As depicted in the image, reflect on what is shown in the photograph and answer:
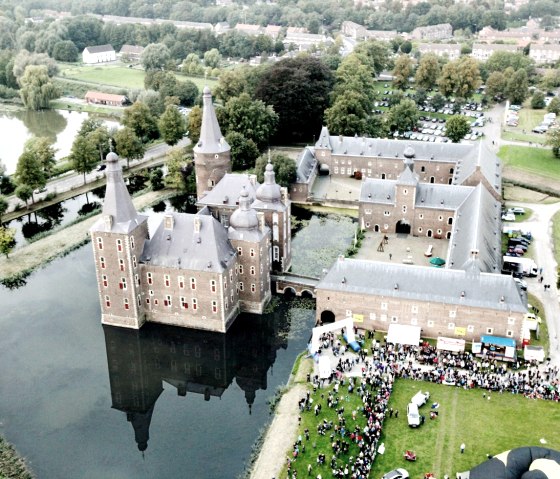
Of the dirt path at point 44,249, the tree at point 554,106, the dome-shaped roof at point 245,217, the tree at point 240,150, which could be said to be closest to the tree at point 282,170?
the tree at point 240,150

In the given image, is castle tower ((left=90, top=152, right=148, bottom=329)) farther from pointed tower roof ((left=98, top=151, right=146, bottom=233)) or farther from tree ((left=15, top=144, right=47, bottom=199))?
tree ((left=15, top=144, right=47, bottom=199))

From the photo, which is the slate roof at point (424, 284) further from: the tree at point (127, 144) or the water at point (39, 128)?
the water at point (39, 128)

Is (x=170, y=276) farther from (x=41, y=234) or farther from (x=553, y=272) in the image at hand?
(x=553, y=272)

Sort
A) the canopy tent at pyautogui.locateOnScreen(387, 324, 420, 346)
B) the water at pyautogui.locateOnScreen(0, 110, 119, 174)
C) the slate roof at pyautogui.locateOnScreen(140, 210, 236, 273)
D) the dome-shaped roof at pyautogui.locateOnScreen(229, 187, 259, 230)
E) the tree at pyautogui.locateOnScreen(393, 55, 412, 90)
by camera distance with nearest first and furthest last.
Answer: the canopy tent at pyautogui.locateOnScreen(387, 324, 420, 346)
the slate roof at pyautogui.locateOnScreen(140, 210, 236, 273)
the dome-shaped roof at pyautogui.locateOnScreen(229, 187, 259, 230)
the water at pyautogui.locateOnScreen(0, 110, 119, 174)
the tree at pyautogui.locateOnScreen(393, 55, 412, 90)

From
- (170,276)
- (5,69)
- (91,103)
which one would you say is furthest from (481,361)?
(5,69)

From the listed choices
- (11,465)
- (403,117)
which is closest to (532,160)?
(403,117)

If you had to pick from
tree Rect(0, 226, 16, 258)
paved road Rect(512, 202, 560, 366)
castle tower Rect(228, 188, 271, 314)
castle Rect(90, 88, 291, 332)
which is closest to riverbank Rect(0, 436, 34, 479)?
castle Rect(90, 88, 291, 332)
